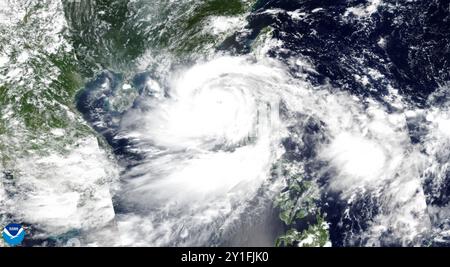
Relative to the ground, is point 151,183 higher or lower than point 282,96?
lower

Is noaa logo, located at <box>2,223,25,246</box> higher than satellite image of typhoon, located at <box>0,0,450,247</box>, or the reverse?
satellite image of typhoon, located at <box>0,0,450,247</box>

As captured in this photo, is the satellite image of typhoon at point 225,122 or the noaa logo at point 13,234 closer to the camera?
the noaa logo at point 13,234
